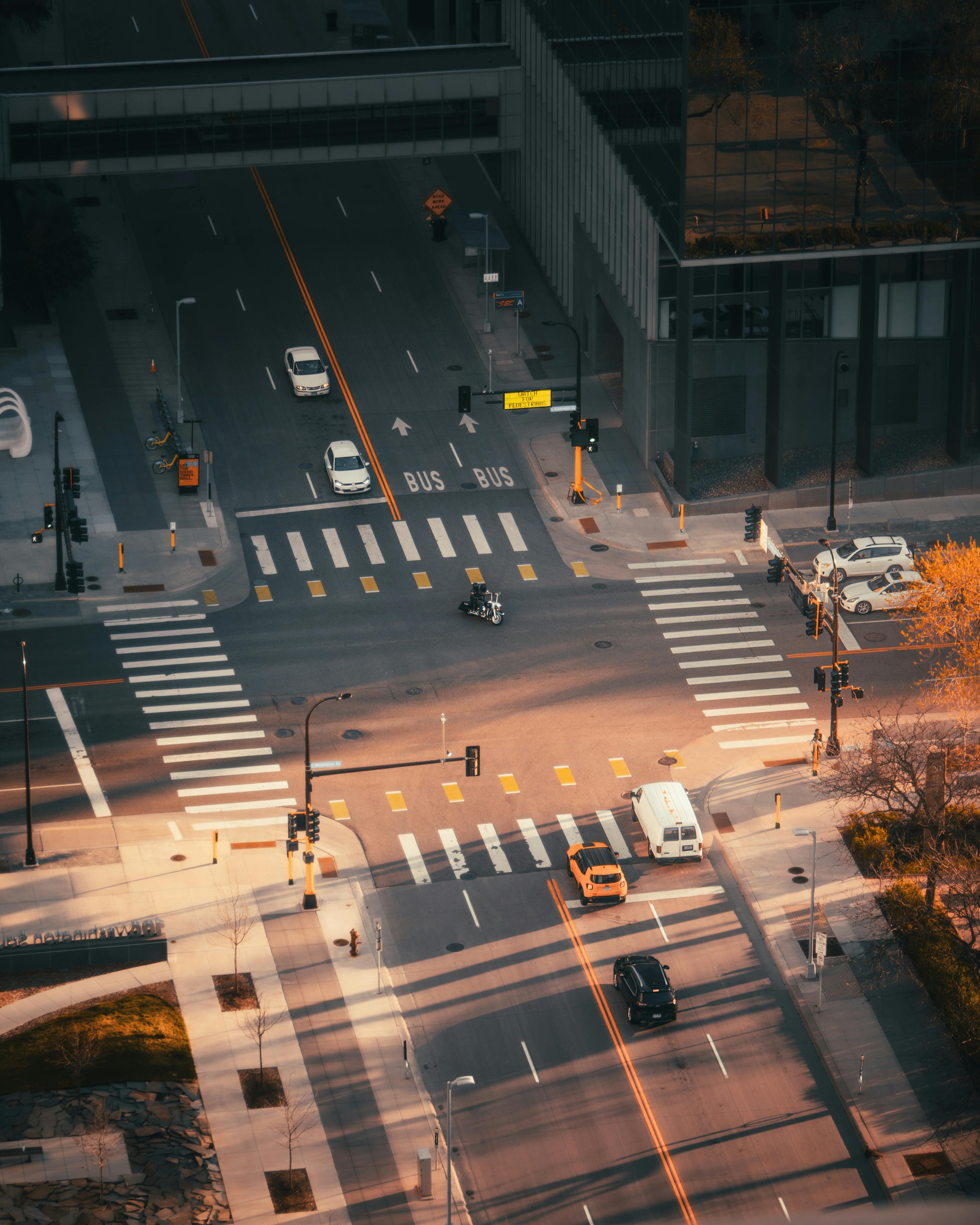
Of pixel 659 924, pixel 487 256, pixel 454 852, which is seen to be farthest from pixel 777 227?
pixel 659 924

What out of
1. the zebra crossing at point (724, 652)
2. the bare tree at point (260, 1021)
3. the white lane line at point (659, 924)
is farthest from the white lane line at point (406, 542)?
the bare tree at point (260, 1021)

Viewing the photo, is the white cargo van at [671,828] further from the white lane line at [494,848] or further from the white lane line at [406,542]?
the white lane line at [406,542]

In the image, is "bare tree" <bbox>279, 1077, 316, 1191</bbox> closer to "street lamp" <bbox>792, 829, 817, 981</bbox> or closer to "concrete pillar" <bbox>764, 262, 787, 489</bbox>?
"street lamp" <bbox>792, 829, 817, 981</bbox>

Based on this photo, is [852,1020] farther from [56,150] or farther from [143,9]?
[143,9]

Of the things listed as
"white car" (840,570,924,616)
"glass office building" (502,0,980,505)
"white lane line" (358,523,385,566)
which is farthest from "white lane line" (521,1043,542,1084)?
"glass office building" (502,0,980,505)

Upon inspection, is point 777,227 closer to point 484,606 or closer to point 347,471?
point 484,606

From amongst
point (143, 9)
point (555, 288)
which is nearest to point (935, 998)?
point (555, 288)

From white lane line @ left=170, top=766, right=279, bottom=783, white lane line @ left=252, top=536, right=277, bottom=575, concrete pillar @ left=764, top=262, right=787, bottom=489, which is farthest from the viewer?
concrete pillar @ left=764, top=262, right=787, bottom=489
